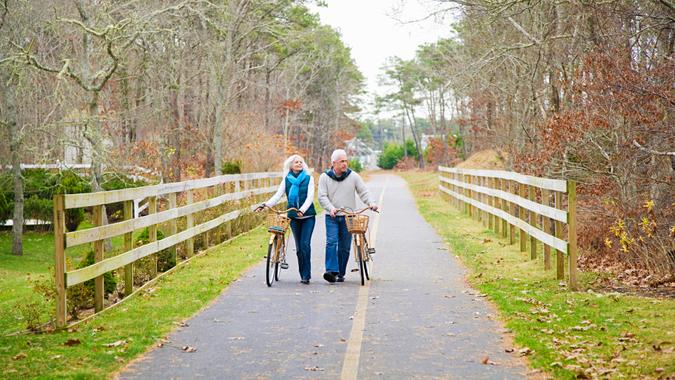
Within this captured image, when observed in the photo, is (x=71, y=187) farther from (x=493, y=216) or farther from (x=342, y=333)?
(x=342, y=333)

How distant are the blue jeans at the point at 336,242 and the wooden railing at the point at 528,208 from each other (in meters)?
2.77

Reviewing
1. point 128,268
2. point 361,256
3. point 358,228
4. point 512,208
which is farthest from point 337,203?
point 512,208

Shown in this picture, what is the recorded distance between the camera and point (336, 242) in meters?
12.0

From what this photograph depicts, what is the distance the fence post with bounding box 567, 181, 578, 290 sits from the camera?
34.9 ft

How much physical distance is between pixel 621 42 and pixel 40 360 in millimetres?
9263

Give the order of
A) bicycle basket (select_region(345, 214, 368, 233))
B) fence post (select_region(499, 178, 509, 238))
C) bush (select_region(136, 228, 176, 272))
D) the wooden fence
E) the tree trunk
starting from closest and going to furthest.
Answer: the wooden fence, bicycle basket (select_region(345, 214, 368, 233)), bush (select_region(136, 228, 176, 272)), fence post (select_region(499, 178, 509, 238)), the tree trunk

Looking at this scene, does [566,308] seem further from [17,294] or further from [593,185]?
[17,294]

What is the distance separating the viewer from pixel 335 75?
73.4 metres

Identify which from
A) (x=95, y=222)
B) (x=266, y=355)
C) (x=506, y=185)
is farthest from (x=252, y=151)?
(x=266, y=355)

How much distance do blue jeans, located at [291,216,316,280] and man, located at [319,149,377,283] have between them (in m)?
0.27

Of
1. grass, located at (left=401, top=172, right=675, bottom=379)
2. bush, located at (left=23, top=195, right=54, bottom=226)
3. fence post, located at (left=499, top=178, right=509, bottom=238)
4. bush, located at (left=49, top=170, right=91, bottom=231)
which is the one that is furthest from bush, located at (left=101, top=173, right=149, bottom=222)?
grass, located at (left=401, top=172, right=675, bottom=379)

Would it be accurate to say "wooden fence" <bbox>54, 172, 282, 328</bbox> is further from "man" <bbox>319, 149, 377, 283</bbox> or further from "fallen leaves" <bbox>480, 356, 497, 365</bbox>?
"fallen leaves" <bbox>480, 356, 497, 365</bbox>

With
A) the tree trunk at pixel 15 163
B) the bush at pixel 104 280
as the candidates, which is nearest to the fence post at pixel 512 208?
the bush at pixel 104 280

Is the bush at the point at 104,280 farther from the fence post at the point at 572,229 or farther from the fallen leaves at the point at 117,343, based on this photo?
the fence post at the point at 572,229
